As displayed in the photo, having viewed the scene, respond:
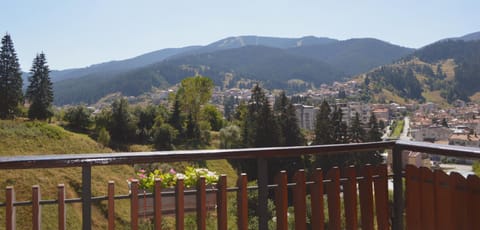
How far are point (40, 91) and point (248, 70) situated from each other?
12214cm

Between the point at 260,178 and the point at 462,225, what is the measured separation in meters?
1.00

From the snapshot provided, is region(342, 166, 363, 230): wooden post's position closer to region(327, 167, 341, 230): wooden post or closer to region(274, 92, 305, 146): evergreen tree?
region(327, 167, 341, 230): wooden post

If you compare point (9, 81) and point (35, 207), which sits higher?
point (9, 81)

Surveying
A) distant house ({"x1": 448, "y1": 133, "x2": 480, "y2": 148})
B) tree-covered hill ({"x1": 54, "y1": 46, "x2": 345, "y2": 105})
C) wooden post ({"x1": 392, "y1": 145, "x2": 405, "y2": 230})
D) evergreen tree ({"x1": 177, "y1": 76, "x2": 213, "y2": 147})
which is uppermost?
tree-covered hill ({"x1": 54, "y1": 46, "x2": 345, "y2": 105})

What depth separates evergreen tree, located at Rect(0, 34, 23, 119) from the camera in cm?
2688

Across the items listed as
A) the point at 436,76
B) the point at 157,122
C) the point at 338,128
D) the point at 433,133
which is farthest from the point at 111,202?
the point at 436,76

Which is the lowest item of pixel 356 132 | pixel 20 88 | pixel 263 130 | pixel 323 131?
pixel 356 132

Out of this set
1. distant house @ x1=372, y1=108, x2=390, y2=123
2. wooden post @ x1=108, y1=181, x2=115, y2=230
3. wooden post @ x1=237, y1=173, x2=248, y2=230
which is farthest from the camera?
distant house @ x1=372, y1=108, x2=390, y2=123

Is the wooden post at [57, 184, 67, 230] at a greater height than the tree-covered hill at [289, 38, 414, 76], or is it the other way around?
the tree-covered hill at [289, 38, 414, 76]

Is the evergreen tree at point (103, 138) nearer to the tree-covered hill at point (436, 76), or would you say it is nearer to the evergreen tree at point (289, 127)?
the evergreen tree at point (289, 127)

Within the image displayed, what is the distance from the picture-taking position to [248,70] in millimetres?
149500

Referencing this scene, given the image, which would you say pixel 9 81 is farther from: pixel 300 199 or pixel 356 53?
pixel 356 53

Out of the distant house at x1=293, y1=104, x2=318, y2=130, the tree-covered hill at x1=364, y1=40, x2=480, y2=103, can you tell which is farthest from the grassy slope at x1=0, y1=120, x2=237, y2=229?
the tree-covered hill at x1=364, y1=40, x2=480, y2=103

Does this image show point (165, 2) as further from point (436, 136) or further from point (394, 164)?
point (436, 136)
